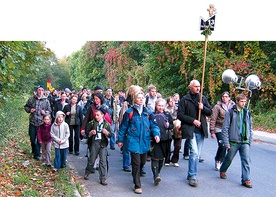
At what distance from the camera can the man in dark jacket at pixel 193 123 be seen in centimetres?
682

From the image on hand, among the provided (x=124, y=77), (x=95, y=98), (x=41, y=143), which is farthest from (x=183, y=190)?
(x=124, y=77)

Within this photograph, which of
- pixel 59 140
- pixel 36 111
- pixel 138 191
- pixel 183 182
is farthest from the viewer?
pixel 36 111

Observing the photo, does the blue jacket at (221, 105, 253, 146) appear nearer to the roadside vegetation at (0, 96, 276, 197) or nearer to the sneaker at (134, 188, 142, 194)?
the sneaker at (134, 188, 142, 194)

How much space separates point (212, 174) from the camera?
7.77 m

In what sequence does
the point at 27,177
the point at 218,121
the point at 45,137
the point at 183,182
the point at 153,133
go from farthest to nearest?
the point at 218,121 → the point at 45,137 → the point at 183,182 → the point at 27,177 → the point at 153,133

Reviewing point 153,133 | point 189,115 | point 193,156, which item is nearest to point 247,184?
point 193,156

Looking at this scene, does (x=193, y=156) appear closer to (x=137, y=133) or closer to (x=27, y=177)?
(x=137, y=133)

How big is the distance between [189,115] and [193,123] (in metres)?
0.27

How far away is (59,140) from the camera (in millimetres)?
7637

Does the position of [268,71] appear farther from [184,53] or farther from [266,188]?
[266,188]

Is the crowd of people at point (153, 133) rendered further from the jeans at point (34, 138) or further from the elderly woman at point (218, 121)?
the jeans at point (34, 138)

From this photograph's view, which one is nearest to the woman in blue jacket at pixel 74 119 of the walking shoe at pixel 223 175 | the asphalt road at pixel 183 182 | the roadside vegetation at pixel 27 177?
the asphalt road at pixel 183 182

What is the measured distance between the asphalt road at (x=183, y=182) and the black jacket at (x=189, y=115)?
3.41ft
